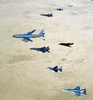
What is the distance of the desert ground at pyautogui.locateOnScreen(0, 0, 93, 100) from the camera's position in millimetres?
5730

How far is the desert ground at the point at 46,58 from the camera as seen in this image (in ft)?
18.8

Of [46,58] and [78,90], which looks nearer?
[78,90]

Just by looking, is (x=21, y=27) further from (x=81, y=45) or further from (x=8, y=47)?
(x=81, y=45)

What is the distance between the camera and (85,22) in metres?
12.9

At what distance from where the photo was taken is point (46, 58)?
25.4ft

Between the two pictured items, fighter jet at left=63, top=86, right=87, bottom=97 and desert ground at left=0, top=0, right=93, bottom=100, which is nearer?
fighter jet at left=63, top=86, right=87, bottom=97

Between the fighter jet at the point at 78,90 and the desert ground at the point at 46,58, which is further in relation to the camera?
the desert ground at the point at 46,58

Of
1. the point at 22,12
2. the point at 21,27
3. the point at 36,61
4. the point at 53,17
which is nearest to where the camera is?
the point at 36,61

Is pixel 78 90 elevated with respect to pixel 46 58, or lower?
lower

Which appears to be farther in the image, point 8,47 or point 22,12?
point 22,12

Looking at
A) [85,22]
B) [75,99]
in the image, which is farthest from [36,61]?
[85,22]

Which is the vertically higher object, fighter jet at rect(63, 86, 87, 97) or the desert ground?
the desert ground

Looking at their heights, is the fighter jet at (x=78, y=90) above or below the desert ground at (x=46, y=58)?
below

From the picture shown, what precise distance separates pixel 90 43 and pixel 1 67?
6450 mm
